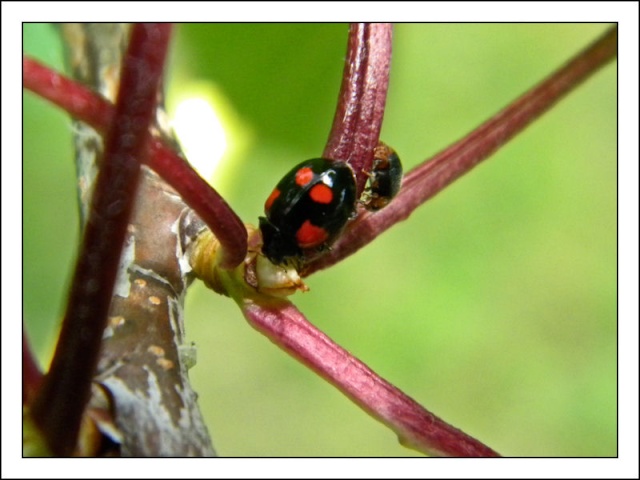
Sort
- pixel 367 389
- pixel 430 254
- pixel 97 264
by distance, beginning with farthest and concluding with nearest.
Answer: pixel 430 254, pixel 367 389, pixel 97 264

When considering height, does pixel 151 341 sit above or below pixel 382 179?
below

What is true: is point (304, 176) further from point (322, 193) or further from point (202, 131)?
point (202, 131)

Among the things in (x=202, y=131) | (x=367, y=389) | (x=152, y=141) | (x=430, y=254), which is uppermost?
(x=202, y=131)

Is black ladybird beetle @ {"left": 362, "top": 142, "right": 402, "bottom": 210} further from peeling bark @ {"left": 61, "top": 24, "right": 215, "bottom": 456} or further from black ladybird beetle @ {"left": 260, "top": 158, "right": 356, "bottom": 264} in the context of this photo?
peeling bark @ {"left": 61, "top": 24, "right": 215, "bottom": 456}

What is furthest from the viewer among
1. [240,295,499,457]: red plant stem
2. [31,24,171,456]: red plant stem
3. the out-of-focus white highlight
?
the out-of-focus white highlight

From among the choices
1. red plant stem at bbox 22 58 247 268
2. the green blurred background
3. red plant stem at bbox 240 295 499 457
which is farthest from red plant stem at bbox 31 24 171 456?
the green blurred background

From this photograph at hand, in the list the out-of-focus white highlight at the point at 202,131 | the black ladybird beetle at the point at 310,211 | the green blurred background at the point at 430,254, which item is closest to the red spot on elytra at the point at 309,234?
the black ladybird beetle at the point at 310,211

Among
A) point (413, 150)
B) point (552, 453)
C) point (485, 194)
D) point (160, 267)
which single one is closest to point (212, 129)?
point (413, 150)

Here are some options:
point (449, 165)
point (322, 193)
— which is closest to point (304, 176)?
point (322, 193)
